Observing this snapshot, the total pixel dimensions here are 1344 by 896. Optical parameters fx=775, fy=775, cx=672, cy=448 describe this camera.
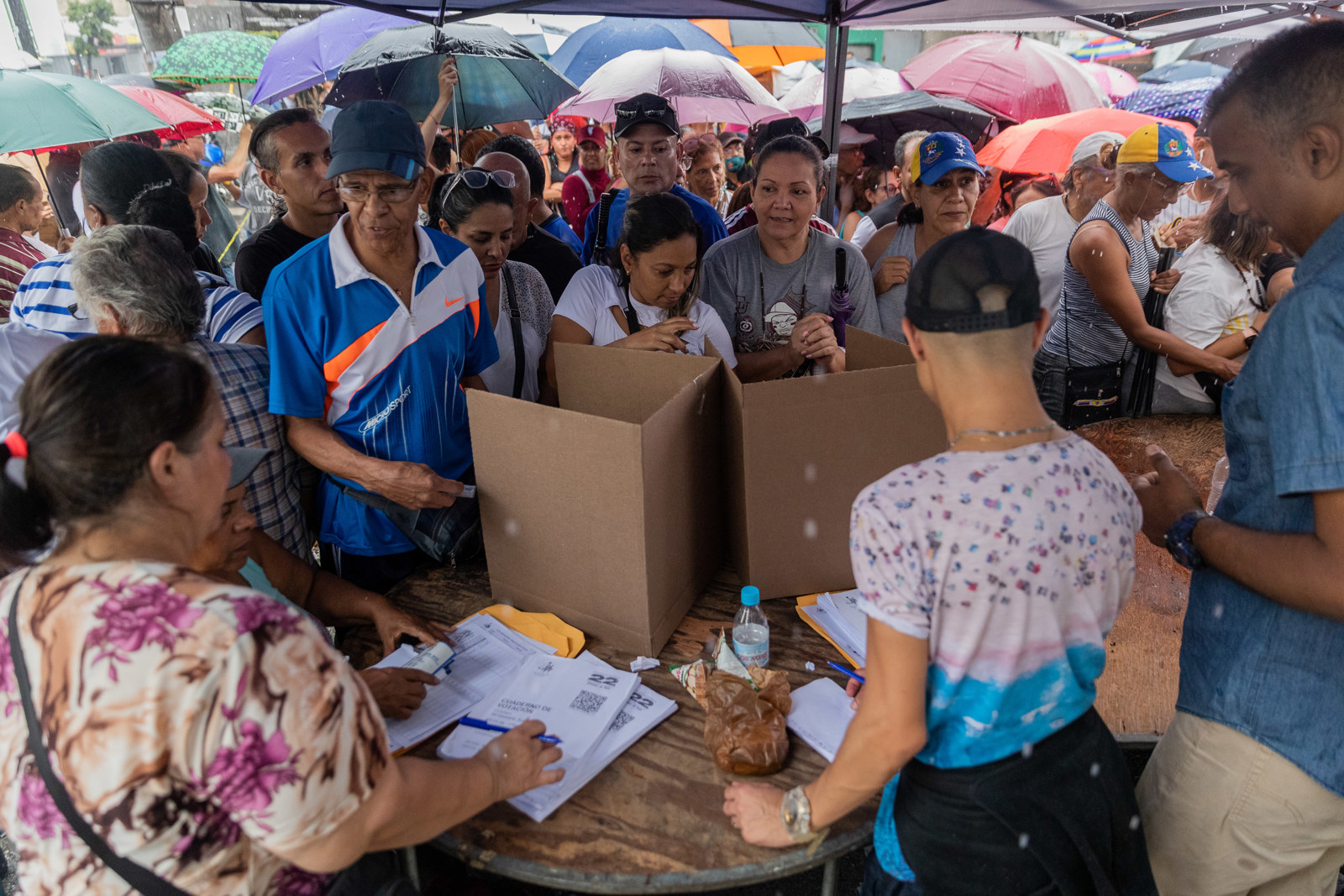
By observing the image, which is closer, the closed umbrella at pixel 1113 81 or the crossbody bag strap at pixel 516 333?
the crossbody bag strap at pixel 516 333

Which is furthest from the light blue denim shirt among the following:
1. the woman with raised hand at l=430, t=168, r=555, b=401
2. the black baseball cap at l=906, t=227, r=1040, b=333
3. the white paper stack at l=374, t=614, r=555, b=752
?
the woman with raised hand at l=430, t=168, r=555, b=401

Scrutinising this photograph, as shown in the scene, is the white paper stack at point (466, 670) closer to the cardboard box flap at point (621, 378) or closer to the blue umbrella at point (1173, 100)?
the cardboard box flap at point (621, 378)

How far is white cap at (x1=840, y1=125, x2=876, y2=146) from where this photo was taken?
21.6 feet

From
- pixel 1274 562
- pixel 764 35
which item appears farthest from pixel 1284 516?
pixel 764 35

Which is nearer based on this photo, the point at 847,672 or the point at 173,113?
the point at 847,672

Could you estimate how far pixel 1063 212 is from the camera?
149 inches

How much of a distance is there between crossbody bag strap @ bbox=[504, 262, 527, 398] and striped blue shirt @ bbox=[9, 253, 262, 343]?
794 mm

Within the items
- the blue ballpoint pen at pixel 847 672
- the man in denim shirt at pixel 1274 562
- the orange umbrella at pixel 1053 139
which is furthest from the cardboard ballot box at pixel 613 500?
the orange umbrella at pixel 1053 139

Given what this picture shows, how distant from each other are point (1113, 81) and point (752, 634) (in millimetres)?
11352

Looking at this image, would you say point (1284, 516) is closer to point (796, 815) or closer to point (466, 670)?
point (796, 815)

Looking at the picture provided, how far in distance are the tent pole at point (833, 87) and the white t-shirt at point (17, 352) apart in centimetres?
316

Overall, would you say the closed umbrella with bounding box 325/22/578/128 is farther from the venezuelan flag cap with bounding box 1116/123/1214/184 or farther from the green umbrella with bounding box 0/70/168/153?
the venezuelan flag cap with bounding box 1116/123/1214/184

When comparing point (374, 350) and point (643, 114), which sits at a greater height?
point (643, 114)

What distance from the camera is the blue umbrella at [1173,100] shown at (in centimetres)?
702
